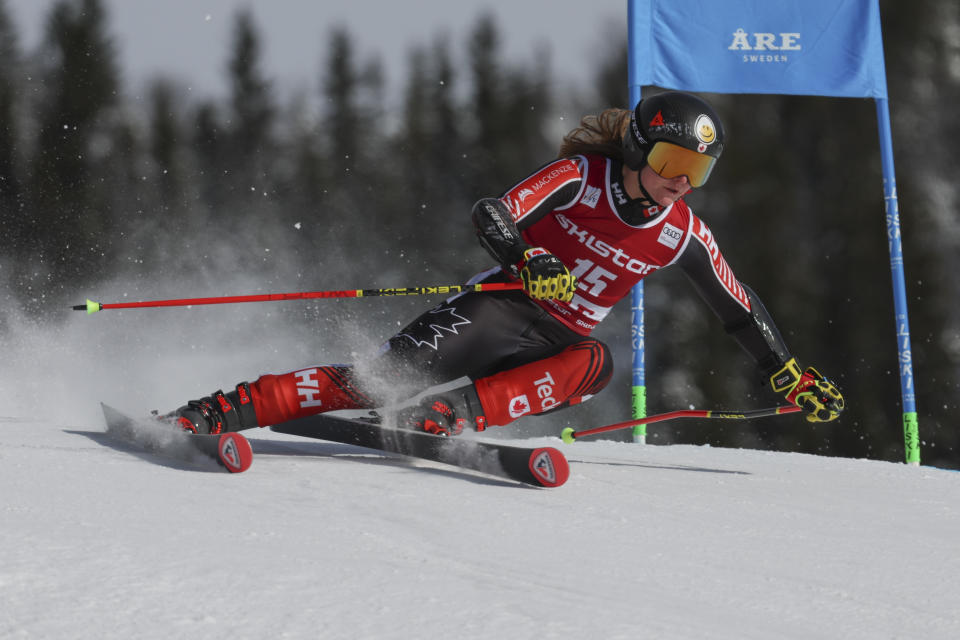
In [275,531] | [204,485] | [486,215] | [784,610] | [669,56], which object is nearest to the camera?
[784,610]

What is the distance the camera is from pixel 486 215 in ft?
9.07

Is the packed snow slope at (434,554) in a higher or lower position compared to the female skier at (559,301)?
lower

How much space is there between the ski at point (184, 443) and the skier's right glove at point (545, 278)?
34.3 inches

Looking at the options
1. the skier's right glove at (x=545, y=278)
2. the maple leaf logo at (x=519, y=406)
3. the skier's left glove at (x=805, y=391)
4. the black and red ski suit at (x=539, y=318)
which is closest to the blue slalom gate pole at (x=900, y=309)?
the skier's left glove at (x=805, y=391)

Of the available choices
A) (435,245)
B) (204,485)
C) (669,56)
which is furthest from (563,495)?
(435,245)

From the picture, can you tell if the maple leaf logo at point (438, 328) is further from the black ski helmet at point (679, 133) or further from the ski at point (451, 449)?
the black ski helmet at point (679, 133)

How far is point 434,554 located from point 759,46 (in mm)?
3990

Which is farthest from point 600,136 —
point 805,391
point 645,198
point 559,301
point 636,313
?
point 636,313

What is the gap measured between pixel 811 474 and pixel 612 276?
3.71 ft

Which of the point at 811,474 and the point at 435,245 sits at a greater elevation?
the point at 435,245

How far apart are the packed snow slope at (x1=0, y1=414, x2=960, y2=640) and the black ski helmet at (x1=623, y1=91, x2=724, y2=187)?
956mm

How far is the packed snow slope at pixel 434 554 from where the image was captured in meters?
1.34

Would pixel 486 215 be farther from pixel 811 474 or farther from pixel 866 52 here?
pixel 866 52

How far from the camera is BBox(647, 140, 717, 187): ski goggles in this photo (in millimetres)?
2791
